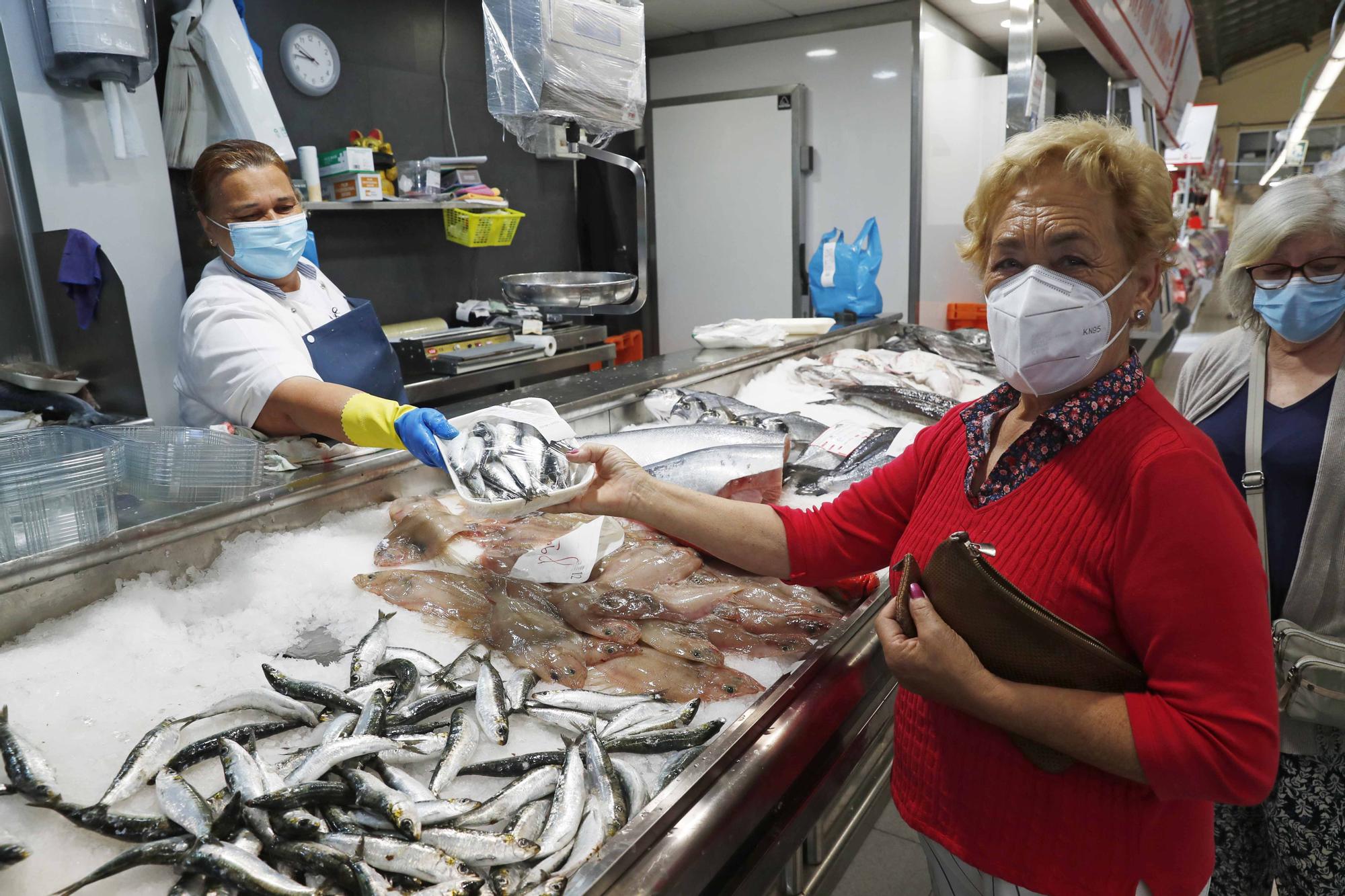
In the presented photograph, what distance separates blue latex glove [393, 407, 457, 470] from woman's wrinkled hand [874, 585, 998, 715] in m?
1.03

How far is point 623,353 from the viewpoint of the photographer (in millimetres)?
7188

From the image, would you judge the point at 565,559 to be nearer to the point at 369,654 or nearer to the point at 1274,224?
the point at 369,654

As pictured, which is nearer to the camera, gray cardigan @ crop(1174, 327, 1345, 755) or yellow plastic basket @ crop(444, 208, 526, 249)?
A: gray cardigan @ crop(1174, 327, 1345, 755)

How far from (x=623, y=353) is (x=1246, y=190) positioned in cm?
2285

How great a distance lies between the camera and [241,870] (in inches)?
36.6

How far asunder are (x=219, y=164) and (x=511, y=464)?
1.43 m

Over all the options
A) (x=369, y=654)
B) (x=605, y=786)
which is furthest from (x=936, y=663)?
(x=369, y=654)

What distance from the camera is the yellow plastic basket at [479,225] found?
554 cm

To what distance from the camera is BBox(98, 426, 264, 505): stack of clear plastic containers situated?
1718 millimetres

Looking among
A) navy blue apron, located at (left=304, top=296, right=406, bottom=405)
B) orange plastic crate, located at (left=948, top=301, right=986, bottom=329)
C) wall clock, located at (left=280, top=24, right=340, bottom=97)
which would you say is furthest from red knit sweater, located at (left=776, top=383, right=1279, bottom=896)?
orange plastic crate, located at (left=948, top=301, right=986, bottom=329)

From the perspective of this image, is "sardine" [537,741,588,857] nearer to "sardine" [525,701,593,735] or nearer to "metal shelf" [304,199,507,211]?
"sardine" [525,701,593,735]

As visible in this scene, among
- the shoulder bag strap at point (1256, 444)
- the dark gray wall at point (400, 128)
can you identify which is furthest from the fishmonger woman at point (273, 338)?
the dark gray wall at point (400, 128)

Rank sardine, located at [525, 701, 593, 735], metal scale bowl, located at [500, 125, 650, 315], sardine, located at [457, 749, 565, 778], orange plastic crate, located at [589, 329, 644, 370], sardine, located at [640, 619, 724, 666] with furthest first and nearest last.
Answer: orange plastic crate, located at [589, 329, 644, 370] → metal scale bowl, located at [500, 125, 650, 315] → sardine, located at [640, 619, 724, 666] → sardine, located at [525, 701, 593, 735] → sardine, located at [457, 749, 565, 778]

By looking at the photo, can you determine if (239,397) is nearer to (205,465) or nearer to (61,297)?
(205,465)
